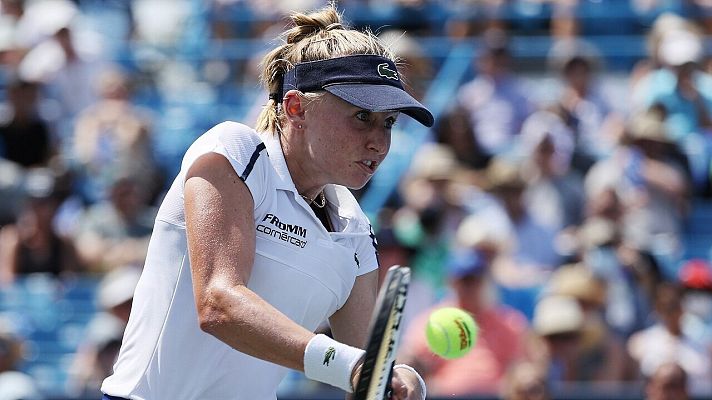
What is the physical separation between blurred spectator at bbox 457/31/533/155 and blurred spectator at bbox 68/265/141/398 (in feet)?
10.0

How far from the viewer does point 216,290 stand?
3.01 metres

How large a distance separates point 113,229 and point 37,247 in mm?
564

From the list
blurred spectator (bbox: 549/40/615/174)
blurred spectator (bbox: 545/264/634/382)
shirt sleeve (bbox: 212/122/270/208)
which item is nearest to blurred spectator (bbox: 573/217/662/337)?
blurred spectator (bbox: 545/264/634/382)

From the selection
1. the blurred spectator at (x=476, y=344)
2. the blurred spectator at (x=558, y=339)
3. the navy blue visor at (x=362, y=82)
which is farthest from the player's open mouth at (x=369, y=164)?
the blurred spectator at (x=558, y=339)

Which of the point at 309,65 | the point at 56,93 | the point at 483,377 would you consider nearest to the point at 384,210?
the point at 483,377

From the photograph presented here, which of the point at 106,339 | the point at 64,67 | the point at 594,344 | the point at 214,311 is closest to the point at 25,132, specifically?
the point at 64,67

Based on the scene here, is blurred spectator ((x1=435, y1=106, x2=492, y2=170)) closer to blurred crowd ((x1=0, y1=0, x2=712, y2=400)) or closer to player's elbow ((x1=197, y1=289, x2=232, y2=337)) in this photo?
blurred crowd ((x1=0, y1=0, x2=712, y2=400))

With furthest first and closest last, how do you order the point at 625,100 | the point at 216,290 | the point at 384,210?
1. the point at 625,100
2. the point at 384,210
3. the point at 216,290

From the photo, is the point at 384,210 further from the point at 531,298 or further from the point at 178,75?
the point at 178,75

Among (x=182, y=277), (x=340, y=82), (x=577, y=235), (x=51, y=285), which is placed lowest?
(x=51, y=285)

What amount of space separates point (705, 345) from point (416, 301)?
5.92 ft

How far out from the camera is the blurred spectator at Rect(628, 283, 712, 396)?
7.39m

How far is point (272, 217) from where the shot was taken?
10.9 feet

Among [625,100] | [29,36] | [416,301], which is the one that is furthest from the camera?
[29,36]
